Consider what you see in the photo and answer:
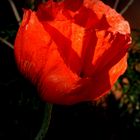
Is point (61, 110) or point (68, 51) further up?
point (68, 51)

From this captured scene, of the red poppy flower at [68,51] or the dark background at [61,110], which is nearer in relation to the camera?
the red poppy flower at [68,51]

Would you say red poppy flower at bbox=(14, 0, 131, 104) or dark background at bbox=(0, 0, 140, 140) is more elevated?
red poppy flower at bbox=(14, 0, 131, 104)

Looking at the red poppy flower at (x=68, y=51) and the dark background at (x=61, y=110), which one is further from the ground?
the red poppy flower at (x=68, y=51)

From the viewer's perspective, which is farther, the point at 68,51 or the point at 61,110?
the point at 61,110

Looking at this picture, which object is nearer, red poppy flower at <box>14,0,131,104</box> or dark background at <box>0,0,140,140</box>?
red poppy flower at <box>14,0,131,104</box>

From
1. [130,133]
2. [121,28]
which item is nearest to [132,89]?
[130,133]

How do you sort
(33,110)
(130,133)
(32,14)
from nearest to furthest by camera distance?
(32,14) → (33,110) → (130,133)

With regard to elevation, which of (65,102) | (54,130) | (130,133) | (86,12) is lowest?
(130,133)

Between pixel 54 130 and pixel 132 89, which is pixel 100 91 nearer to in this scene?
pixel 54 130
